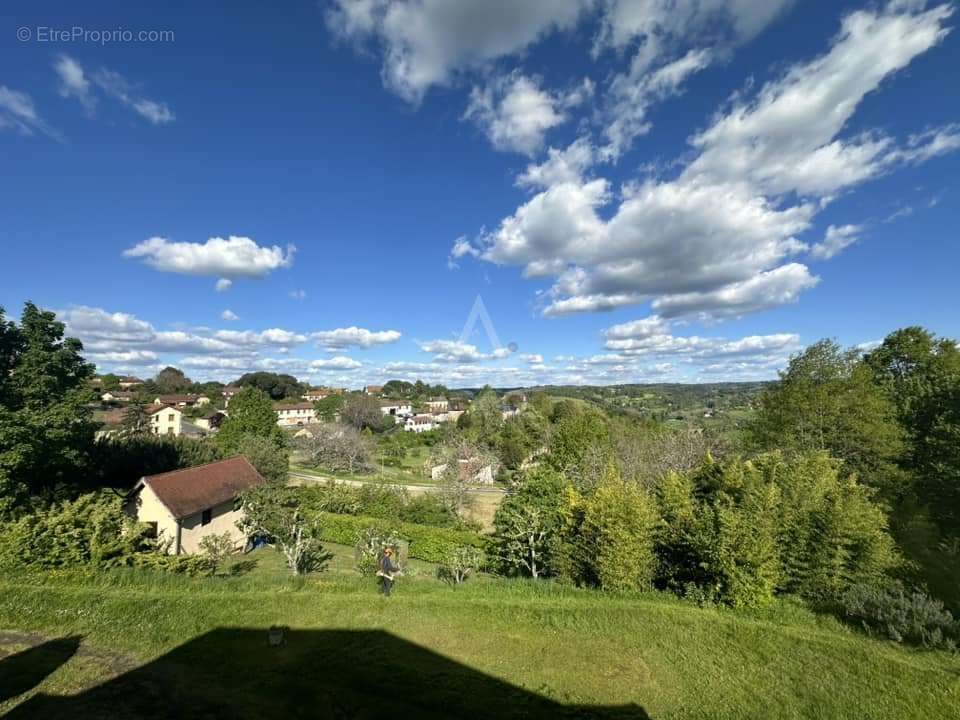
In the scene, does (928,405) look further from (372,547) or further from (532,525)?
(372,547)

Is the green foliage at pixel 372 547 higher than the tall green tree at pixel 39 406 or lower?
lower

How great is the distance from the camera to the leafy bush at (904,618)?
19.5 feet

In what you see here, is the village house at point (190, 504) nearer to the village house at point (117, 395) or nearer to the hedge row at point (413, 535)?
the hedge row at point (413, 535)

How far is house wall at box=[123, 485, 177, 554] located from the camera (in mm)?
17328

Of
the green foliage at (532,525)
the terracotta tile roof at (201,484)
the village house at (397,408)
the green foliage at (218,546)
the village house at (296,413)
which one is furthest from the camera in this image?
the village house at (397,408)

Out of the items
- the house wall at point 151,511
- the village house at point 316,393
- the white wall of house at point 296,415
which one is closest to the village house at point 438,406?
the white wall of house at point 296,415

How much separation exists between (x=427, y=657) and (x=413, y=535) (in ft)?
50.6

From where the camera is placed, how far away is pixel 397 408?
105438 mm

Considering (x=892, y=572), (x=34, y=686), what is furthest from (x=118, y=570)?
(x=892, y=572)

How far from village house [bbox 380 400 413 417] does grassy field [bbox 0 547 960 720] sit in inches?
3615

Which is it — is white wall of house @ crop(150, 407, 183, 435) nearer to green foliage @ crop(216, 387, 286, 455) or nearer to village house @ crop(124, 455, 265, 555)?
green foliage @ crop(216, 387, 286, 455)

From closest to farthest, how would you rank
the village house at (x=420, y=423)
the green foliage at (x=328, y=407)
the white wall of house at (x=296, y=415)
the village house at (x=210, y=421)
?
the village house at (x=210, y=421), the green foliage at (x=328, y=407), the village house at (x=420, y=423), the white wall of house at (x=296, y=415)

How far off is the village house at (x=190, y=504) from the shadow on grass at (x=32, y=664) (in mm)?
11478

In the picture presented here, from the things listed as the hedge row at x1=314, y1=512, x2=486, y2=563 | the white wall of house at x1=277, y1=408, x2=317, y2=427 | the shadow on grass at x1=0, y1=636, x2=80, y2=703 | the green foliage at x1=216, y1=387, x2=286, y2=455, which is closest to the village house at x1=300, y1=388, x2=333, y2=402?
the white wall of house at x1=277, y1=408, x2=317, y2=427
